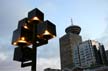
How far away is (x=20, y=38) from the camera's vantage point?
5.33m

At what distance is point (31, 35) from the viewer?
18.4 feet

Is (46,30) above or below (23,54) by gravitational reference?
above

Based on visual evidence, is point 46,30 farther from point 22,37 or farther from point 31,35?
point 22,37

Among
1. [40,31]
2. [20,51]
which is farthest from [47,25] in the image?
[20,51]

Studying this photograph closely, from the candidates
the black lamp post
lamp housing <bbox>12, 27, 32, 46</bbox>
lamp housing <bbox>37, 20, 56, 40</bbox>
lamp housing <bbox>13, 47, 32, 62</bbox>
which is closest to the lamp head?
the black lamp post

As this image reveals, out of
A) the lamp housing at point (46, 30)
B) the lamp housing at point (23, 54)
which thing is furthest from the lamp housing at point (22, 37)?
the lamp housing at point (46, 30)

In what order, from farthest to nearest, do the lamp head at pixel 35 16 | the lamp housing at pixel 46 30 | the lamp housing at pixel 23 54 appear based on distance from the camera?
the lamp head at pixel 35 16, the lamp housing at pixel 23 54, the lamp housing at pixel 46 30

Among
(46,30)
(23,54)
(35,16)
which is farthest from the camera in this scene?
(35,16)

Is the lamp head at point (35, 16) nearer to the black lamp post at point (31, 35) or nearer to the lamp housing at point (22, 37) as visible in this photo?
the black lamp post at point (31, 35)

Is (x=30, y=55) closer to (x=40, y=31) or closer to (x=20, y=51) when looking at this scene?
(x=20, y=51)

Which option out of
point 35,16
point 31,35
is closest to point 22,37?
point 31,35

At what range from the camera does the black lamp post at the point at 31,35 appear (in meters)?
5.28

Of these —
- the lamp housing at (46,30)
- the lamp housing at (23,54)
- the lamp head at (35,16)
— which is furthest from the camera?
the lamp head at (35,16)

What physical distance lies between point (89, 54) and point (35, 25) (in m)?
197
